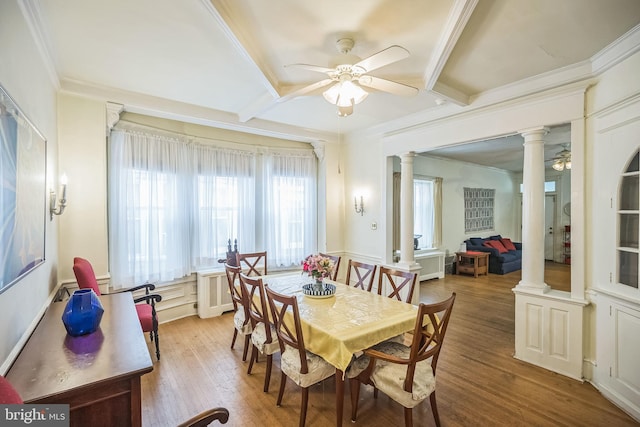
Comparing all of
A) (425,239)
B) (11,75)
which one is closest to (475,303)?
(425,239)

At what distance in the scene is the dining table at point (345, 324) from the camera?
1.92 m

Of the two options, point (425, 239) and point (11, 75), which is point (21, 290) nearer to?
point (11, 75)

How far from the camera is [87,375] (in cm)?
133

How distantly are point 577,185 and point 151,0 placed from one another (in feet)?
12.3

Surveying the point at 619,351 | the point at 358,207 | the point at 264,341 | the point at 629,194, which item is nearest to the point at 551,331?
the point at 619,351

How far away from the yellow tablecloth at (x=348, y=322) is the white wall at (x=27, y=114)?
162cm

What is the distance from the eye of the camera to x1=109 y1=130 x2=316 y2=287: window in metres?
3.59

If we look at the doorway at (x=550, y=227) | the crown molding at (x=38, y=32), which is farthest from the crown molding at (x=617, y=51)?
the doorway at (x=550, y=227)

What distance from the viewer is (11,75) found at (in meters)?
1.53

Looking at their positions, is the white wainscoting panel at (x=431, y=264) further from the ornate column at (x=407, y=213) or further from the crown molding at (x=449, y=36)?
the crown molding at (x=449, y=36)

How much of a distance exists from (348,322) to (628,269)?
2321 millimetres

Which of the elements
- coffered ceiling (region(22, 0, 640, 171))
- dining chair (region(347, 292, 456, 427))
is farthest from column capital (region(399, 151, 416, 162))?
dining chair (region(347, 292, 456, 427))

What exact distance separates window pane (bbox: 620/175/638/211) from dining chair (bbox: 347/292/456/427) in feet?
5.73

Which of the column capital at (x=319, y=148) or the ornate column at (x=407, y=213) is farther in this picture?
the column capital at (x=319, y=148)
